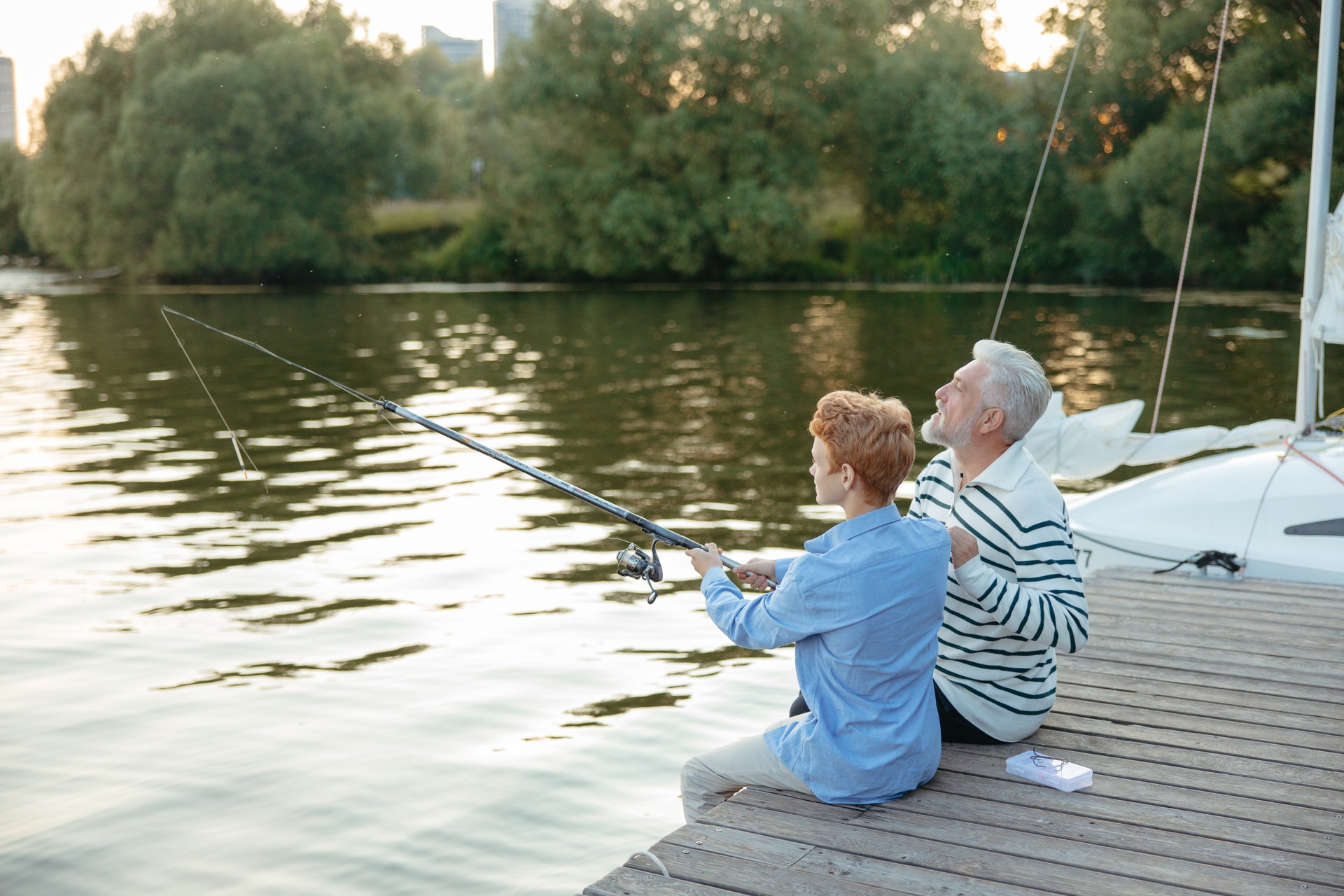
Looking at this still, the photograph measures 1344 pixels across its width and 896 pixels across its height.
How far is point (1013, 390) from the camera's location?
3.35 metres

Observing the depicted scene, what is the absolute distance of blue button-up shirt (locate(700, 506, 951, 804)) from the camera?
2924 mm

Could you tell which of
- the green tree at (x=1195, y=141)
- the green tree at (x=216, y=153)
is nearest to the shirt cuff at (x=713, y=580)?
the green tree at (x=1195, y=141)

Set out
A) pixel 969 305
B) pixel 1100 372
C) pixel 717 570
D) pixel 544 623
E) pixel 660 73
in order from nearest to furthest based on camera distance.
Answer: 1. pixel 717 570
2. pixel 544 623
3. pixel 1100 372
4. pixel 969 305
5. pixel 660 73

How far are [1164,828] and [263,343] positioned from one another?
2277 cm

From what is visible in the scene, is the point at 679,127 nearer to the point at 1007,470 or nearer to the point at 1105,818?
the point at 1007,470

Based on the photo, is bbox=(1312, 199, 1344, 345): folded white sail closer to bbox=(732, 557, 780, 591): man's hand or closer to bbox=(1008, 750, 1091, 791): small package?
bbox=(1008, 750, 1091, 791): small package

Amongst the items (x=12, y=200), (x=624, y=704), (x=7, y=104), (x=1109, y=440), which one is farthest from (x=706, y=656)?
(x=7, y=104)

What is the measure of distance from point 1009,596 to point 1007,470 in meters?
0.34

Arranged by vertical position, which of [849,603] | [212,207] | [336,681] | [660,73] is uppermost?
[660,73]

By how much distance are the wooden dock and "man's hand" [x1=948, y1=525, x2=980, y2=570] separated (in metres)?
0.65

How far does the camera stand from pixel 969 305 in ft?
103

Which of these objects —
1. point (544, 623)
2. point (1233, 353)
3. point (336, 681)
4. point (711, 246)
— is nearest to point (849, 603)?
point (336, 681)

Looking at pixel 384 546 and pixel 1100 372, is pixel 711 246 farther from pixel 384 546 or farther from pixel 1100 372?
pixel 384 546

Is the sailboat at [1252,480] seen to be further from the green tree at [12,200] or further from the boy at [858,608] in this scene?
the green tree at [12,200]
